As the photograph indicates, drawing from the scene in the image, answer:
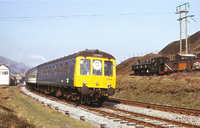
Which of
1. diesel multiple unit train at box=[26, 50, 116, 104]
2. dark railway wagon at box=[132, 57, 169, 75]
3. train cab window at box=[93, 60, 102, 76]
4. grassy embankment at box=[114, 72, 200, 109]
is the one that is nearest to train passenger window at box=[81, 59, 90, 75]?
diesel multiple unit train at box=[26, 50, 116, 104]

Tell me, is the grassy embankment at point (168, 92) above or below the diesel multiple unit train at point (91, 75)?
below

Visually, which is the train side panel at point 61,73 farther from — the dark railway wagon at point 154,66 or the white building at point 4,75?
the white building at point 4,75

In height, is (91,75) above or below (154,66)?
below

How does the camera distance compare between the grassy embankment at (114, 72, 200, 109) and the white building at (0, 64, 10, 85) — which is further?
the white building at (0, 64, 10, 85)

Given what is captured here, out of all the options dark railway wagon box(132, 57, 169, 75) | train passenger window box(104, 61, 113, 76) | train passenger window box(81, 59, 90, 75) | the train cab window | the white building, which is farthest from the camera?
the white building

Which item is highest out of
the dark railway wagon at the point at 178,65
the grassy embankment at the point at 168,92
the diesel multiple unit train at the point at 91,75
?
the dark railway wagon at the point at 178,65

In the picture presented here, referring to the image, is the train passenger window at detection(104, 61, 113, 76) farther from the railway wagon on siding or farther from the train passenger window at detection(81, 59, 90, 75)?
the railway wagon on siding

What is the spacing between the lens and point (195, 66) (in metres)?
30.4

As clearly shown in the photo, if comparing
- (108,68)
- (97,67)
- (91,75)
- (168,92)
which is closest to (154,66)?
(168,92)

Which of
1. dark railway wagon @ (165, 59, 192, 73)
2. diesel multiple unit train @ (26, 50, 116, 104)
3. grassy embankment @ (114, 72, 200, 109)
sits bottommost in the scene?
grassy embankment @ (114, 72, 200, 109)

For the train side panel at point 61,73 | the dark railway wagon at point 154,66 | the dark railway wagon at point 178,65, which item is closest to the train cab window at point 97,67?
the train side panel at point 61,73

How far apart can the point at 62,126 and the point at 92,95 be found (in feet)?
20.5

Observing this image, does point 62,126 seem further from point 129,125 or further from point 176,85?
point 176,85

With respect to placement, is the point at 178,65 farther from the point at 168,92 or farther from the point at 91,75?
the point at 91,75
